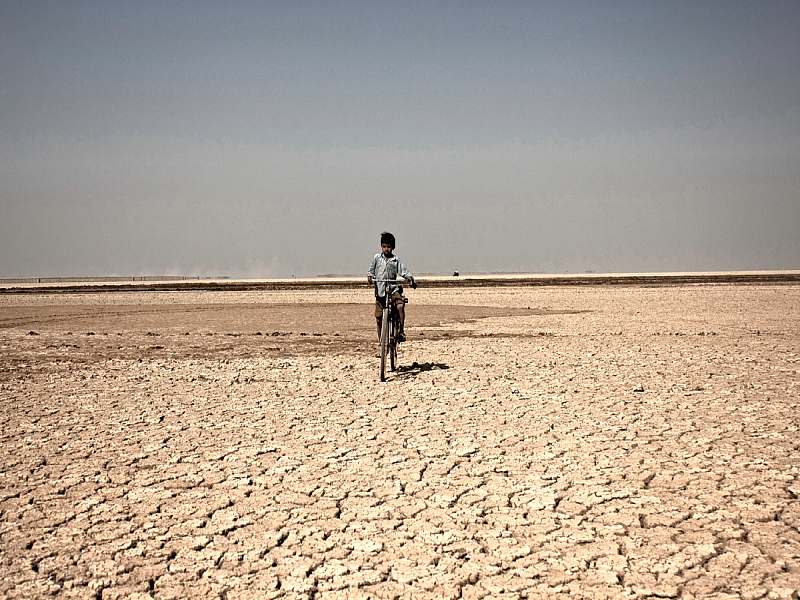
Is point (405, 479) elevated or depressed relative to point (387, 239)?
depressed

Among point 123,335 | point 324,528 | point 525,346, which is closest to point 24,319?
point 123,335

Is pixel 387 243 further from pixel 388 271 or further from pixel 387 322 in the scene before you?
pixel 387 322

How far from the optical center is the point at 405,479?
498 cm

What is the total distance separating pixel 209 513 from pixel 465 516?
62.5 inches

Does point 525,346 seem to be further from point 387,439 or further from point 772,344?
point 387,439

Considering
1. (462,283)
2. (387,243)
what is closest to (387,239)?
(387,243)

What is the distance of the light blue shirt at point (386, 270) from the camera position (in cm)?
898

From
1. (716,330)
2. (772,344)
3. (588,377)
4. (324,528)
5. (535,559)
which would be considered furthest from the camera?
(716,330)

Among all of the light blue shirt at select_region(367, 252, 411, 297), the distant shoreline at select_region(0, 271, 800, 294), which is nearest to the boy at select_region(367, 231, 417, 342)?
the light blue shirt at select_region(367, 252, 411, 297)

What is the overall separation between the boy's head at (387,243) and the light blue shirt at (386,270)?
9 centimetres

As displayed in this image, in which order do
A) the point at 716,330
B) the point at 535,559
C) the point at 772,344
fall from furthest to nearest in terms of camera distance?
the point at 716,330, the point at 772,344, the point at 535,559

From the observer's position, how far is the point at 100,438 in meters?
6.29

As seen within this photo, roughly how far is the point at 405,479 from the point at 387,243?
445cm

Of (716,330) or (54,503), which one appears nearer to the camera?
(54,503)
